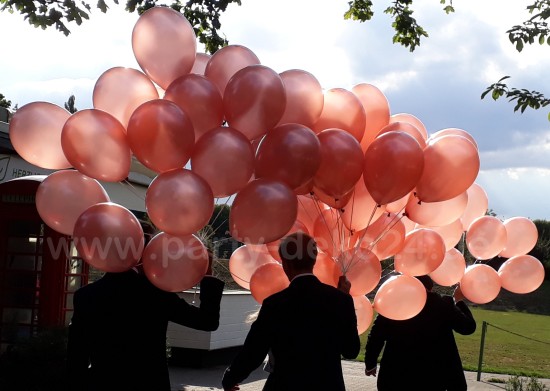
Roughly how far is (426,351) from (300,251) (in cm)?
227

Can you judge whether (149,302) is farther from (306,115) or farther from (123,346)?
(306,115)

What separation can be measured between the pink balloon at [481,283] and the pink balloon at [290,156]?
2.43 meters

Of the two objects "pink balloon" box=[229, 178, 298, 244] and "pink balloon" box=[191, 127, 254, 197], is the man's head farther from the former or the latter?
"pink balloon" box=[191, 127, 254, 197]

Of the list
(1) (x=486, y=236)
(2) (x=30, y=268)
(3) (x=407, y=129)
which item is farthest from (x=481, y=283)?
(2) (x=30, y=268)

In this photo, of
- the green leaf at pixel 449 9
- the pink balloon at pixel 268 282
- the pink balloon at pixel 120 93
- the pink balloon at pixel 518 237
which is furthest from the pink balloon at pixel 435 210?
the green leaf at pixel 449 9

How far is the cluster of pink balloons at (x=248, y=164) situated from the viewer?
3.80 m

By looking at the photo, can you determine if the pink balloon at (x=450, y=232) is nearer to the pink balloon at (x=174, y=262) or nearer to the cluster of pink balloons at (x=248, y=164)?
the cluster of pink balloons at (x=248, y=164)

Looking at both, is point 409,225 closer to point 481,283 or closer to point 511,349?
point 481,283

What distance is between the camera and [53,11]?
805cm

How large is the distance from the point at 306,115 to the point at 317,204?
0.94 metres

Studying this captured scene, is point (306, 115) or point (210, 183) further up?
point (306, 115)

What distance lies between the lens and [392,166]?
4.18m

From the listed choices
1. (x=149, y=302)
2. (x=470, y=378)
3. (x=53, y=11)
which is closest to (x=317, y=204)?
(x=149, y=302)

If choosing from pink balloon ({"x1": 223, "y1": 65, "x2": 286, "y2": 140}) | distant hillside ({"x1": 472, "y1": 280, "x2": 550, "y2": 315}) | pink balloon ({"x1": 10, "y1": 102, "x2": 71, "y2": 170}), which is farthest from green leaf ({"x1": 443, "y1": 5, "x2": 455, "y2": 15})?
distant hillside ({"x1": 472, "y1": 280, "x2": 550, "y2": 315})
